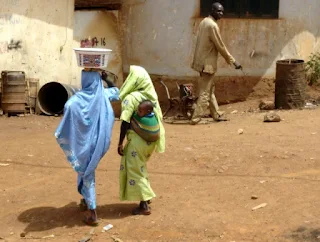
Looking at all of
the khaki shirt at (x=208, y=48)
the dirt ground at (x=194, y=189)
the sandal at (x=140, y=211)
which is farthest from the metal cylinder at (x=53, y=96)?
the sandal at (x=140, y=211)

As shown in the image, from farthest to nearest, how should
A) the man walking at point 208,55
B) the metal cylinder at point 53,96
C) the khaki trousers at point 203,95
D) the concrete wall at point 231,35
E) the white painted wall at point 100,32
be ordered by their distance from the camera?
the white painted wall at point 100,32 → the concrete wall at point 231,35 → the metal cylinder at point 53,96 → the khaki trousers at point 203,95 → the man walking at point 208,55

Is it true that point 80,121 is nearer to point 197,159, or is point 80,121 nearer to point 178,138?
point 197,159

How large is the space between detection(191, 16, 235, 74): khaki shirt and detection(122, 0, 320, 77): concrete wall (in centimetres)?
191

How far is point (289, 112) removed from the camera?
10508mm

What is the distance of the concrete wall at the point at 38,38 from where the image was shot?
37.7 ft

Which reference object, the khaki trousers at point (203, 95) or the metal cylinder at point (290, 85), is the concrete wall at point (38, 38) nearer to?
the khaki trousers at point (203, 95)

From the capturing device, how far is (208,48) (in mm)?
10172

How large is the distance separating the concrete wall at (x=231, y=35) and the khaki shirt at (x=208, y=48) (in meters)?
1.91

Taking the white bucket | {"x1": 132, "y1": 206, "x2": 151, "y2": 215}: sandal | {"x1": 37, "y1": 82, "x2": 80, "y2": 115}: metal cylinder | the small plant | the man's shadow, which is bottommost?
the man's shadow

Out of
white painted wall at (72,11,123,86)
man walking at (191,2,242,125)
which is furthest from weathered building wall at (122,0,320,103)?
man walking at (191,2,242,125)

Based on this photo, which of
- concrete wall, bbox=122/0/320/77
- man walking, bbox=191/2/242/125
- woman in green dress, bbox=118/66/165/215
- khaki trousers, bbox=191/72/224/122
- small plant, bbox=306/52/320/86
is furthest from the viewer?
small plant, bbox=306/52/320/86

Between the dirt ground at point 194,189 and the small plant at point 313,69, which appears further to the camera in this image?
the small plant at point 313,69

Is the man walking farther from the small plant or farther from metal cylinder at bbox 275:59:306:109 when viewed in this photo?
the small plant

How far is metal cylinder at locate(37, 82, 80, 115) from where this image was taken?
11.6 metres
